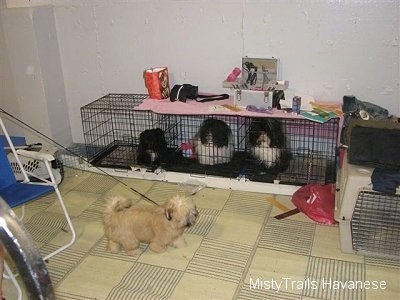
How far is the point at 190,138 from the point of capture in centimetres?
324

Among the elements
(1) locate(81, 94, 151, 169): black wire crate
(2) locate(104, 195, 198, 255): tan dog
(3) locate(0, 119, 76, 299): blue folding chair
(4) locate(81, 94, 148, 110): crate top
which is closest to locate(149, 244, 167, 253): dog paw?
(2) locate(104, 195, 198, 255): tan dog

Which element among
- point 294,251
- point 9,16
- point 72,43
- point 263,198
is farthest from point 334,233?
point 9,16

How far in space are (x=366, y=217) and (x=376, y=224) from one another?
0.07 metres

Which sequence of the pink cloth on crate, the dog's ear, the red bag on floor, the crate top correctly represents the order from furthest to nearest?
the crate top
the pink cloth on crate
the red bag on floor
the dog's ear

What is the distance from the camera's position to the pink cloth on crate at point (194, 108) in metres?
2.58

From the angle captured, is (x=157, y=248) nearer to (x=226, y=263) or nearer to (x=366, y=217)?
(x=226, y=263)

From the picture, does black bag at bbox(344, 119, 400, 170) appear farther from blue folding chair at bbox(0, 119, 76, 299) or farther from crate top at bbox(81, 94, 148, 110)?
crate top at bbox(81, 94, 148, 110)

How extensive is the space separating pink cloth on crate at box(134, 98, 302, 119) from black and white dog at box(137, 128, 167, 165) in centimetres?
24

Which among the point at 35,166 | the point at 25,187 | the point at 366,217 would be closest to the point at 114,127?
the point at 35,166

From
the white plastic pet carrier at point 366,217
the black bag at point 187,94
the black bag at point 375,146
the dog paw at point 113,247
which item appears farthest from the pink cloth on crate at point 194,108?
the dog paw at point 113,247

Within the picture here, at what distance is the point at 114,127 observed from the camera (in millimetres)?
3420

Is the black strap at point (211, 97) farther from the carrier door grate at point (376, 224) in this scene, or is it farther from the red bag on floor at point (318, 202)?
the carrier door grate at point (376, 224)

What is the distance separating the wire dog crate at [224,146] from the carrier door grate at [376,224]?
0.62m

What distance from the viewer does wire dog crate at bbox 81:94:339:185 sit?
276 cm
